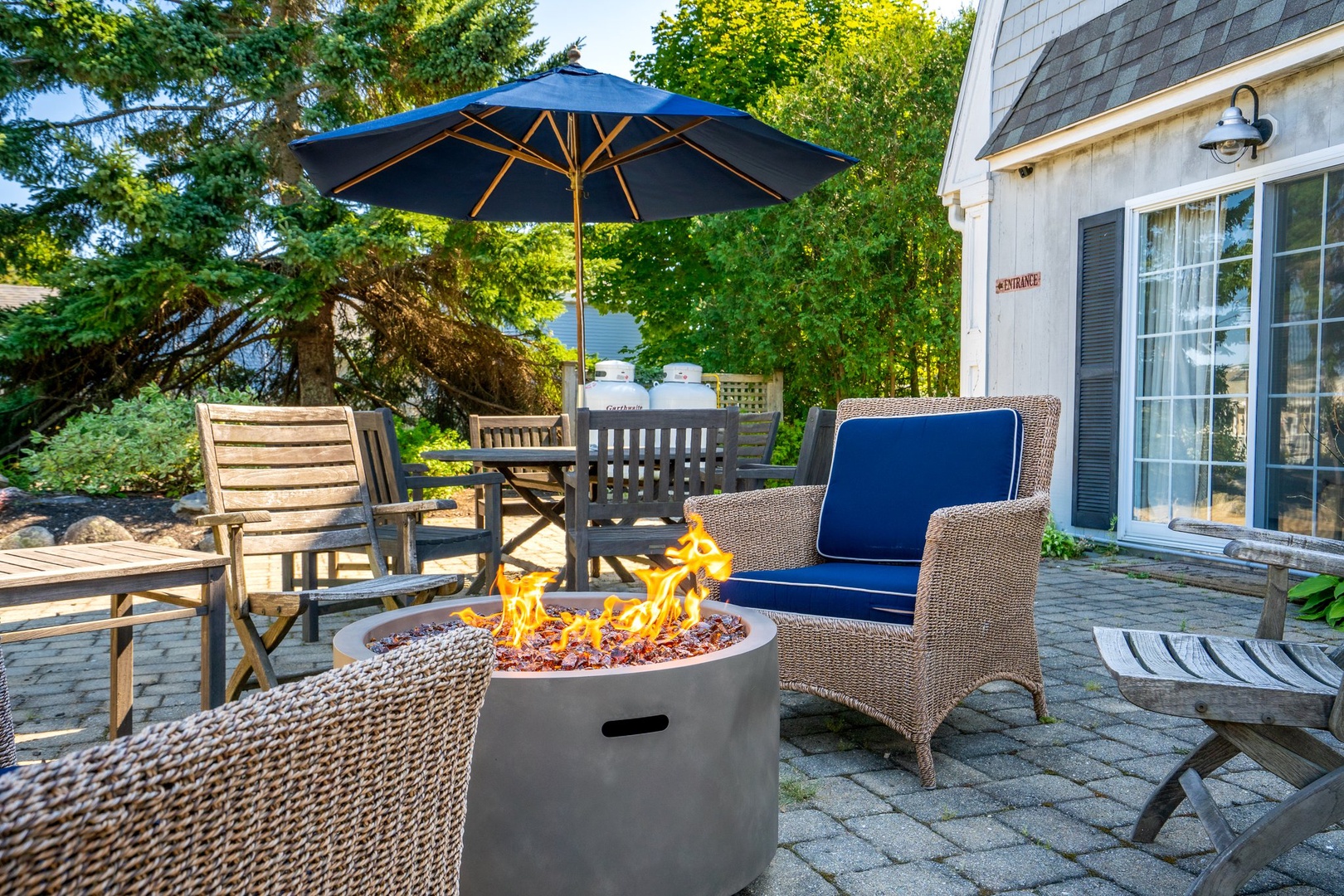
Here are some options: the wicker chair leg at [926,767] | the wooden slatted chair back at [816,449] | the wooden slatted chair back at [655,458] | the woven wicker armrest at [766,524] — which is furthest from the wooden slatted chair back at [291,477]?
the wicker chair leg at [926,767]

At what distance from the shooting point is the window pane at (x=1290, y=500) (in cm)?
490

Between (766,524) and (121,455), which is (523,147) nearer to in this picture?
(766,524)

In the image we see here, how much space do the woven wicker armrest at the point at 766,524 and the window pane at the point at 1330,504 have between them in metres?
3.02

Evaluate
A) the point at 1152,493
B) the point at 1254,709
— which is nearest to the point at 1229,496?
the point at 1152,493

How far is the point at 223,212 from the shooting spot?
28.4ft

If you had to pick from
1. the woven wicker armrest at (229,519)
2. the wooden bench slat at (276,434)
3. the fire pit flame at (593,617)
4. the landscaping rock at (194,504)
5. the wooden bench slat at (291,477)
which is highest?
the wooden bench slat at (276,434)

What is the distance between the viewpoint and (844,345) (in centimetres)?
1277

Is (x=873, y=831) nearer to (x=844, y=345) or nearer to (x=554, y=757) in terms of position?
(x=554, y=757)

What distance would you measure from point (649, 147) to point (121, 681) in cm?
306

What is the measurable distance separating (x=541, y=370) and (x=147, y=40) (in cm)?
487

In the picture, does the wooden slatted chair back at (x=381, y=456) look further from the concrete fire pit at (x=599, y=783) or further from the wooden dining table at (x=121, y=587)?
the concrete fire pit at (x=599, y=783)

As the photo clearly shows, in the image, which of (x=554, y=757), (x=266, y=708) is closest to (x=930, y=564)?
(x=554, y=757)

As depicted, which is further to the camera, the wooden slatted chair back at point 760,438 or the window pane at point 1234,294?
the wooden slatted chair back at point 760,438

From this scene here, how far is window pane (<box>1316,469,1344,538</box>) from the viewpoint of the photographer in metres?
4.72
